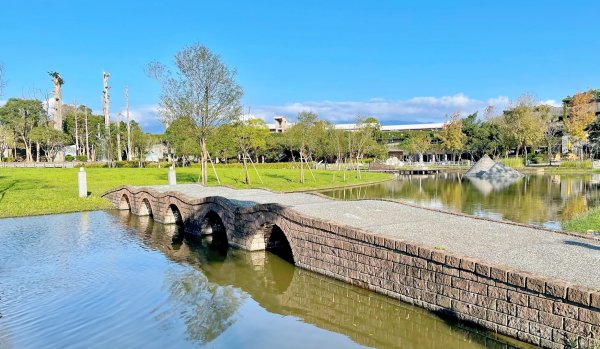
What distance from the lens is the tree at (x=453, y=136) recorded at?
84.2m

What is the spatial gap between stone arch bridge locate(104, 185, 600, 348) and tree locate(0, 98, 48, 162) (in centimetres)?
7709

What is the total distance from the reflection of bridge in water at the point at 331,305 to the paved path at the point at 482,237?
1486 millimetres

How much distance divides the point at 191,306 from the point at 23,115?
84.9 metres

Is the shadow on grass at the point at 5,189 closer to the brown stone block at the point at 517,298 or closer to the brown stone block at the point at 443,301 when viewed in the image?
the brown stone block at the point at 443,301

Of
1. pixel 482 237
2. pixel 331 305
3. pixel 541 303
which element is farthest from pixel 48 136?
pixel 541 303

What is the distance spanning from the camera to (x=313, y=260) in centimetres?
1236

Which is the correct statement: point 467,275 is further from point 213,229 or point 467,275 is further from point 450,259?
point 213,229

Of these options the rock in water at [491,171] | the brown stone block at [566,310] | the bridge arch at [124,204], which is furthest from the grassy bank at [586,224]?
the rock in water at [491,171]

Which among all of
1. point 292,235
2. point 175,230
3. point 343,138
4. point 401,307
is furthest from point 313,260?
point 343,138

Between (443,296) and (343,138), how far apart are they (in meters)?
59.1

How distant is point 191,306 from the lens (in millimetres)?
10422

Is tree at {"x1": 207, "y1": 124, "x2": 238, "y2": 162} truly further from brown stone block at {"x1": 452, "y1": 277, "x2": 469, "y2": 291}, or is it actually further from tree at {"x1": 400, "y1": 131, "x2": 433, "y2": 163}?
tree at {"x1": 400, "y1": 131, "x2": 433, "y2": 163}

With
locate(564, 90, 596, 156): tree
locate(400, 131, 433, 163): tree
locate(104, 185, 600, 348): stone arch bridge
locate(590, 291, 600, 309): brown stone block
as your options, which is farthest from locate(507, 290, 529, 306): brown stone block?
locate(400, 131, 433, 163): tree

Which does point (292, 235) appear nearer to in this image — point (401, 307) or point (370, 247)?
point (370, 247)
